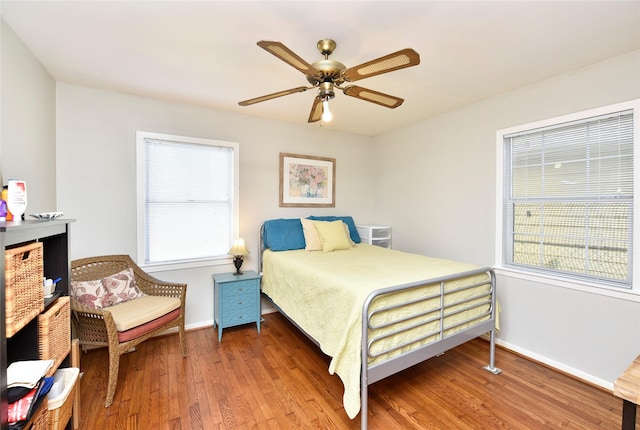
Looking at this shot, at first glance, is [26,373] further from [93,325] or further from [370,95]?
→ [370,95]

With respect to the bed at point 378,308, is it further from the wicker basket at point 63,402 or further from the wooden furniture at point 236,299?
the wicker basket at point 63,402

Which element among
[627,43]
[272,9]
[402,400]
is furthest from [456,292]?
[272,9]

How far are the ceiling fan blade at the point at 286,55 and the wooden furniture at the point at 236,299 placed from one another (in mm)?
2162

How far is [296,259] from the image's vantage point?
2.81m

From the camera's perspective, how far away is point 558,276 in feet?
7.96

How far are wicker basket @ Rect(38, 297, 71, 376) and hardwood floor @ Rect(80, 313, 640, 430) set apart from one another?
587 millimetres

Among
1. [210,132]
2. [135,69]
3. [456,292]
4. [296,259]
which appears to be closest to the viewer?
[456,292]

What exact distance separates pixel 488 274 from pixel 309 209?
229 cm

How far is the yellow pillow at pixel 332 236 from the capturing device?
331 centimetres

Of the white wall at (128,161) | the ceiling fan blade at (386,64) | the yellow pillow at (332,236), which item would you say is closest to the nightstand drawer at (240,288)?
the white wall at (128,161)

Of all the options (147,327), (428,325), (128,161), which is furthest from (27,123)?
(428,325)

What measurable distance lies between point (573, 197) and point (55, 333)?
3.72m

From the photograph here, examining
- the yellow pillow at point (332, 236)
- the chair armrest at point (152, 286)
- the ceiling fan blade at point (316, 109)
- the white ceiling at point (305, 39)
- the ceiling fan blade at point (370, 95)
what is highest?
the white ceiling at point (305, 39)

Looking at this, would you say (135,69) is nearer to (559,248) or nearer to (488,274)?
(488,274)
